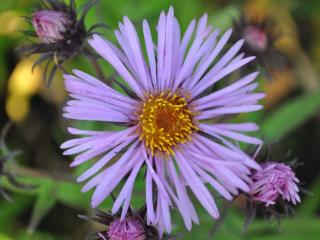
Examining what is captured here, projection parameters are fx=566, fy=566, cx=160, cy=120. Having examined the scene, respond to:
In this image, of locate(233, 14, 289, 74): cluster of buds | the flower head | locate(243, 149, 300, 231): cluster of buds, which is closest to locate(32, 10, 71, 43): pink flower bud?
the flower head

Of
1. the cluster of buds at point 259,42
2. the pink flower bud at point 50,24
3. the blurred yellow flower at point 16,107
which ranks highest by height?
the cluster of buds at point 259,42

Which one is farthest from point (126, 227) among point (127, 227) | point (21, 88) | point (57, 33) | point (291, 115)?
point (21, 88)

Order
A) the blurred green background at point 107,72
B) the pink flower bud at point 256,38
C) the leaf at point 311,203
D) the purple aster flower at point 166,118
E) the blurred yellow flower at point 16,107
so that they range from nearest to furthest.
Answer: the purple aster flower at point 166,118, the pink flower bud at point 256,38, the blurred green background at point 107,72, the leaf at point 311,203, the blurred yellow flower at point 16,107

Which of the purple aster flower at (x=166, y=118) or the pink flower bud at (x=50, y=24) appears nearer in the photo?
the purple aster flower at (x=166, y=118)

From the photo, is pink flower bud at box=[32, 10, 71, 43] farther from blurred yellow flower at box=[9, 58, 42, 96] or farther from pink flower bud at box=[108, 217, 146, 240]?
blurred yellow flower at box=[9, 58, 42, 96]

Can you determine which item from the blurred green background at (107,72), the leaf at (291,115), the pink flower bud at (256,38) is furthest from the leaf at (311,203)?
the pink flower bud at (256,38)

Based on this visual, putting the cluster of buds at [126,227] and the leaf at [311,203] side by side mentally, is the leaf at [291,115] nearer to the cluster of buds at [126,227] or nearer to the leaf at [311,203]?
the leaf at [311,203]

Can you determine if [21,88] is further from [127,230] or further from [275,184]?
[275,184]
